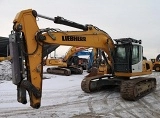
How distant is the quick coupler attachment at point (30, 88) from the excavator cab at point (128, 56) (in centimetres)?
544

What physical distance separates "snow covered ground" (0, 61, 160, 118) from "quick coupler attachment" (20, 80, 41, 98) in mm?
1664

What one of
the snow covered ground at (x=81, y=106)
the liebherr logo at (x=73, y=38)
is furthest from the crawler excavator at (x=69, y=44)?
the snow covered ground at (x=81, y=106)

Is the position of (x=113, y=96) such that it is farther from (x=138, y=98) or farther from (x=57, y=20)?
(x=57, y=20)

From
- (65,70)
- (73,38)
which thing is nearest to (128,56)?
(73,38)

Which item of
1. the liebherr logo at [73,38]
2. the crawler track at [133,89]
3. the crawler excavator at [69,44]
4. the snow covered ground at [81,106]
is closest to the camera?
the crawler excavator at [69,44]

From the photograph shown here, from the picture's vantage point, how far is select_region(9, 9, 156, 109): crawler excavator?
5.95 m

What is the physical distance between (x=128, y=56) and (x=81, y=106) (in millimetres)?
3093

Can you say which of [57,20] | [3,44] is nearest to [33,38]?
[57,20]

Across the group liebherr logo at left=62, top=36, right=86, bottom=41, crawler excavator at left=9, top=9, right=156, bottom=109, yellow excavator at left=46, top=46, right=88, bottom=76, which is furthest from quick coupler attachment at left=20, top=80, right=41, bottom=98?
yellow excavator at left=46, top=46, right=88, bottom=76

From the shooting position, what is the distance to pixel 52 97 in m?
10.5

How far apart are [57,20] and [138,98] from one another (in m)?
5.09

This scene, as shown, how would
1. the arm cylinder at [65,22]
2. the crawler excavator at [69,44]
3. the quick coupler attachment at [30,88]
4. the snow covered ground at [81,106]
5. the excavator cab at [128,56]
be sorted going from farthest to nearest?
the excavator cab at [128,56] → the snow covered ground at [81,106] → the arm cylinder at [65,22] → the crawler excavator at [69,44] → the quick coupler attachment at [30,88]

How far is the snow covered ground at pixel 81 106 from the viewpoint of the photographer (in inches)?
307

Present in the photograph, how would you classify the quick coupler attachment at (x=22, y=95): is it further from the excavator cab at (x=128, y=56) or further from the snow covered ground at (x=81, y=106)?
the excavator cab at (x=128, y=56)
